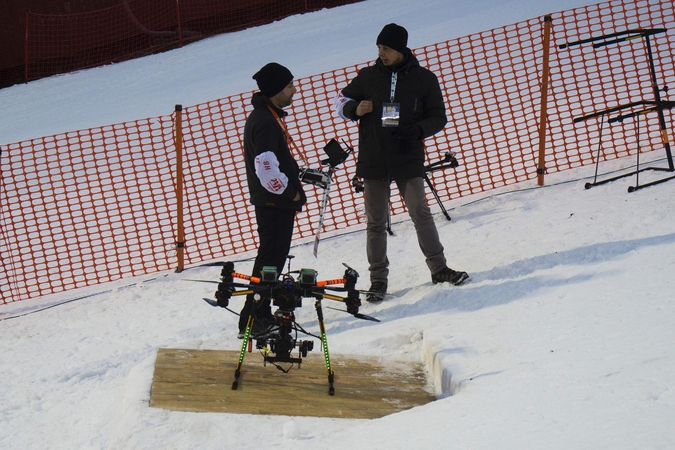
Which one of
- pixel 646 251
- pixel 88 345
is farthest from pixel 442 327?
pixel 88 345

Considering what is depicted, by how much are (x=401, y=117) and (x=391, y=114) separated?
13 cm

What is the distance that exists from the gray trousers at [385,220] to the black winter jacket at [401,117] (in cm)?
10

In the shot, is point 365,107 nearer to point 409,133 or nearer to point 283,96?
point 409,133

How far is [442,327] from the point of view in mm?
6059

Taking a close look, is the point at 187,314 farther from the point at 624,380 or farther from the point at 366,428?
the point at 624,380

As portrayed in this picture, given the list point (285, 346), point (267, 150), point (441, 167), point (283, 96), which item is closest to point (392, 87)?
point (283, 96)

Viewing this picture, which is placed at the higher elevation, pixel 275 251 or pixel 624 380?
pixel 275 251

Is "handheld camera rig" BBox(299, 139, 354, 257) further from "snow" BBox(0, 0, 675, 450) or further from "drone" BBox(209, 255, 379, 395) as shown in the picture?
"drone" BBox(209, 255, 379, 395)

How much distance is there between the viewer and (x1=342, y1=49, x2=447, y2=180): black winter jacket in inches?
265

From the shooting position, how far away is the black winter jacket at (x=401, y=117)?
6.72 meters

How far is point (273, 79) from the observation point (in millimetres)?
6207

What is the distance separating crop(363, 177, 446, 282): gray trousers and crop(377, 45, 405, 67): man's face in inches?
33.1

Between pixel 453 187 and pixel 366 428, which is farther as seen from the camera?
pixel 453 187

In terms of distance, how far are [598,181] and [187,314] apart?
392 cm
